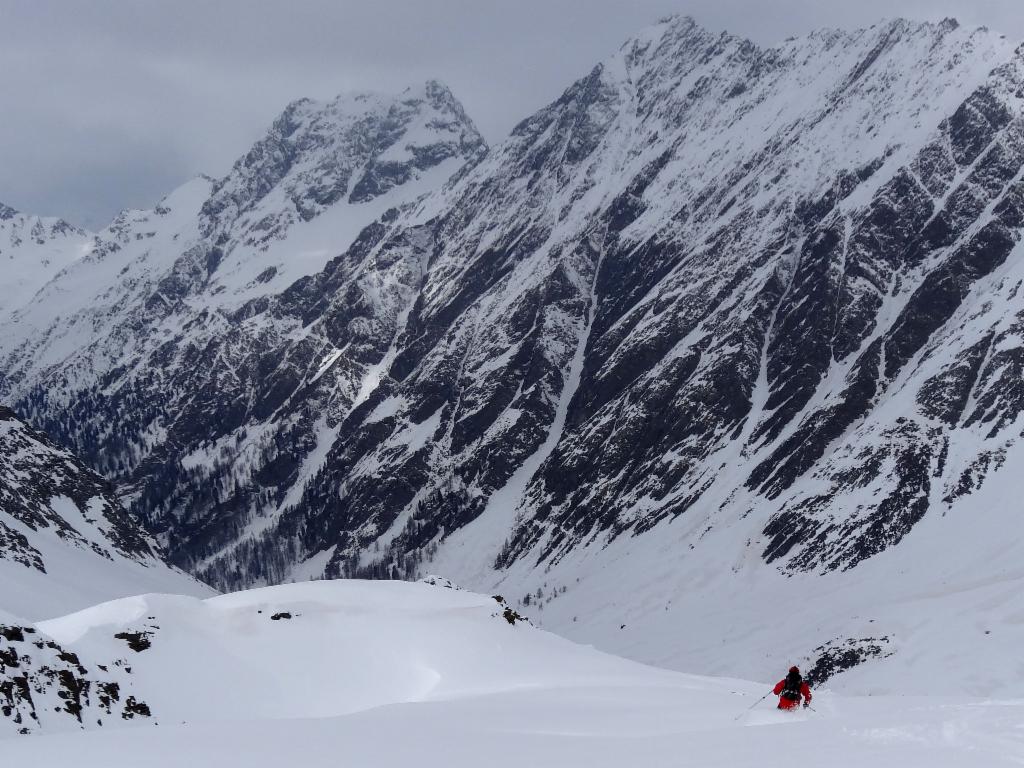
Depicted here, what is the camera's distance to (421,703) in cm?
3269

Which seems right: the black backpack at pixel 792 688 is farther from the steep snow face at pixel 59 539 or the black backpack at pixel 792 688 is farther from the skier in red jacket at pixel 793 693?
the steep snow face at pixel 59 539

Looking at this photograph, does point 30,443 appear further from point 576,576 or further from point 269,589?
point 269,589

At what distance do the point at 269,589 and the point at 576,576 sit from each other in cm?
12824

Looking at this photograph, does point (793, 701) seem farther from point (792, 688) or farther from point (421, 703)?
point (421, 703)

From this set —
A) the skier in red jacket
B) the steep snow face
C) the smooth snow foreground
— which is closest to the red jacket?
the skier in red jacket

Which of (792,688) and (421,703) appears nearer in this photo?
(792,688)

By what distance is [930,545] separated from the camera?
116625mm

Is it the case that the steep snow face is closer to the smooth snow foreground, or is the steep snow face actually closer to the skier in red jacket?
the smooth snow foreground

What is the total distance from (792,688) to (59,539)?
133 meters

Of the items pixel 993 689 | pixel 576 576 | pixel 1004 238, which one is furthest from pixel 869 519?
pixel 1004 238

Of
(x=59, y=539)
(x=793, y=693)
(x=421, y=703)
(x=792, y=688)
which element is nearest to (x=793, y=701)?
(x=793, y=693)

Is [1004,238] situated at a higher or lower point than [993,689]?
higher

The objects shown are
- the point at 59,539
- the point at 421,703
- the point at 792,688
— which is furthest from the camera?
the point at 59,539

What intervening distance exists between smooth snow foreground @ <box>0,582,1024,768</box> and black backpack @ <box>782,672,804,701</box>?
1013mm
